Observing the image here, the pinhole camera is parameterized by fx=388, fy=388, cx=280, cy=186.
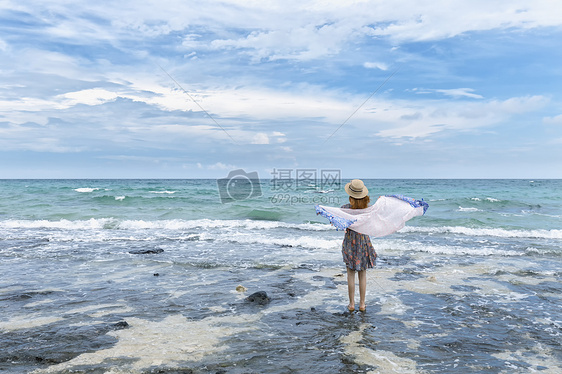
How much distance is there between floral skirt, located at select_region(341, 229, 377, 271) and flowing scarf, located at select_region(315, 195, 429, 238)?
133mm

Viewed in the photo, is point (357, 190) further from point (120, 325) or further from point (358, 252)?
point (120, 325)

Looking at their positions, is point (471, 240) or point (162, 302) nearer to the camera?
point (162, 302)

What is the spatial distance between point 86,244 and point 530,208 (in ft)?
98.0

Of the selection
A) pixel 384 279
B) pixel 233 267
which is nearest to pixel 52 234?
pixel 233 267

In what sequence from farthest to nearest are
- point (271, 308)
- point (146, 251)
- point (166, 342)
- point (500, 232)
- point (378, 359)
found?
point (500, 232)
point (146, 251)
point (271, 308)
point (166, 342)
point (378, 359)

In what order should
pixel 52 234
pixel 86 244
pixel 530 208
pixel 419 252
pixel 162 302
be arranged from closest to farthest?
pixel 162 302, pixel 419 252, pixel 86 244, pixel 52 234, pixel 530 208

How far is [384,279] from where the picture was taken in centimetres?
862

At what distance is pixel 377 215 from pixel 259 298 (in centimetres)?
254

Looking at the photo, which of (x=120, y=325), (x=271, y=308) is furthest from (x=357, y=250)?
(x=120, y=325)

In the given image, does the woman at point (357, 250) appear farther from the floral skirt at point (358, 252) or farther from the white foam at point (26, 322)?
the white foam at point (26, 322)

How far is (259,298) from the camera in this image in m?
6.90

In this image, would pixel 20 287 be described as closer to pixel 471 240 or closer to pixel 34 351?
pixel 34 351

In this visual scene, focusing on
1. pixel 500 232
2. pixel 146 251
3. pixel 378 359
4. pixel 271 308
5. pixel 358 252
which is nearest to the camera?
pixel 378 359

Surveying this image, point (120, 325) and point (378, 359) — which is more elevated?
point (120, 325)
